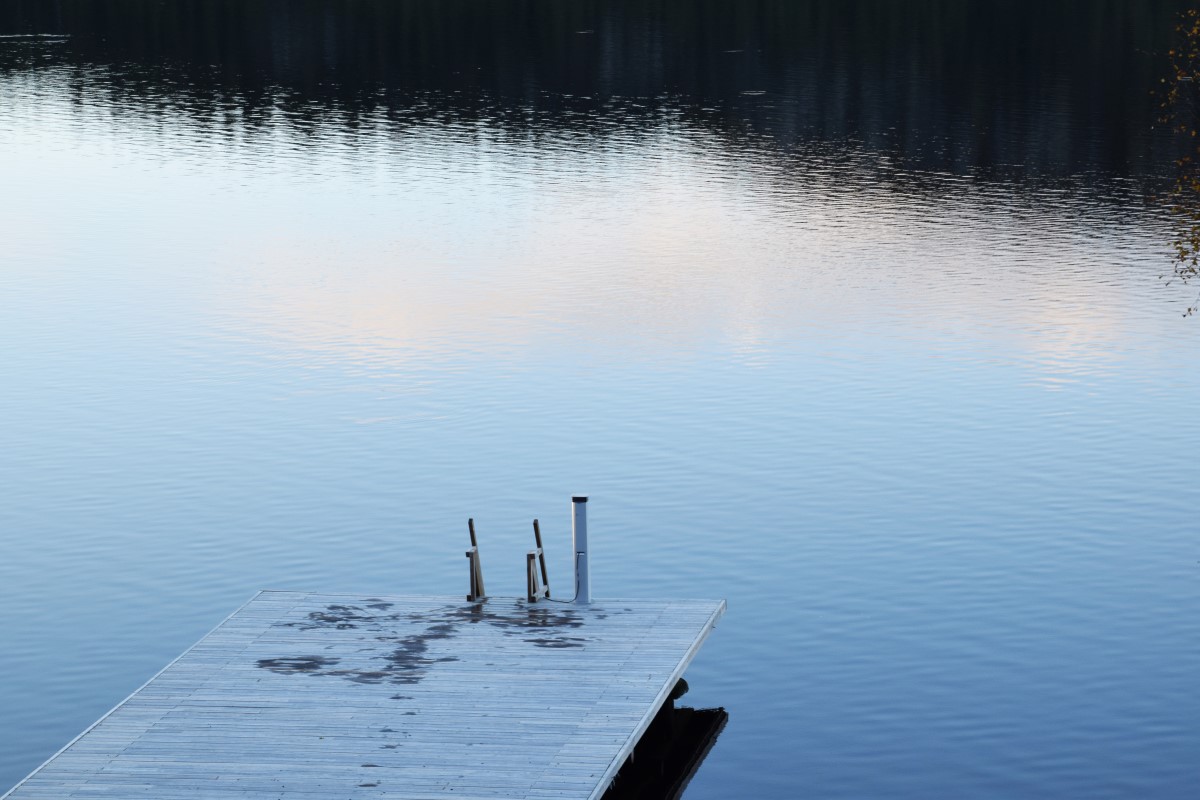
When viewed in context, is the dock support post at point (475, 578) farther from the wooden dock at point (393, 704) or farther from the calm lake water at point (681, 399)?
the calm lake water at point (681, 399)

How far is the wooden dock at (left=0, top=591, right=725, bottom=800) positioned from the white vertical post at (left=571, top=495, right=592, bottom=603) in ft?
0.84

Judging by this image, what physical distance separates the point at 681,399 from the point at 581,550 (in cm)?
2022

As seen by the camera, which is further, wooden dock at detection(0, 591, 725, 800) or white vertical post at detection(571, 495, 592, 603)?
white vertical post at detection(571, 495, 592, 603)

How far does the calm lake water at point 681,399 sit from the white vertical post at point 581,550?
2894 mm

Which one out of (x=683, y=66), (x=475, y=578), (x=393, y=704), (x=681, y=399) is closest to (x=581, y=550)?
(x=475, y=578)

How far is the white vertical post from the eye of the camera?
34.1 m

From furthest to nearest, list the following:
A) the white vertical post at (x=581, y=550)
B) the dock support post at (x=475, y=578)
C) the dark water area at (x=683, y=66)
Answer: the dark water area at (x=683, y=66) < the dock support post at (x=475, y=578) < the white vertical post at (x=581, y=550)

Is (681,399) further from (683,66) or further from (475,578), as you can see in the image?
(683,66)

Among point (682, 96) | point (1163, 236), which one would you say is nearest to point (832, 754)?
point (1163, 236)

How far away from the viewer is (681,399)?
5412cm

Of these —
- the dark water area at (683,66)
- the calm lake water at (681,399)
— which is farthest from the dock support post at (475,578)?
the dark water area at (683,66)

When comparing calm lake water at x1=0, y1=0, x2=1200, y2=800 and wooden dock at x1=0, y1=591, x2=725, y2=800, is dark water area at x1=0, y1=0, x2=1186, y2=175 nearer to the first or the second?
calm lake water at x1=0, y1=0, x2=1200, y2=800

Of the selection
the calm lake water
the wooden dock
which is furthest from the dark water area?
the wooden dock

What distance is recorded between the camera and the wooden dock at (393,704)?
26.8 meters
